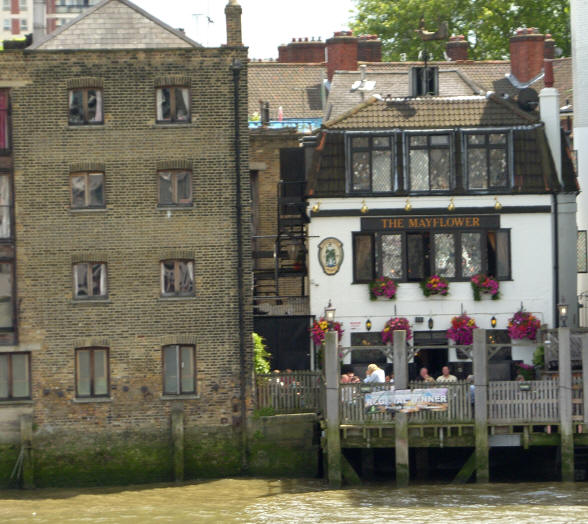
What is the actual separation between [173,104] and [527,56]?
61.9ft

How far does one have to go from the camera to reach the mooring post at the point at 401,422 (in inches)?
1635

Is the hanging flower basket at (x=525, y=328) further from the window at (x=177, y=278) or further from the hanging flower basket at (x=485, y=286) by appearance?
the window at (x=177, y=278)

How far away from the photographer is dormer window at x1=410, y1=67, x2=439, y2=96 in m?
50.2

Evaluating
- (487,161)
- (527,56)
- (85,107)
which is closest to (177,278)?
(85,107)

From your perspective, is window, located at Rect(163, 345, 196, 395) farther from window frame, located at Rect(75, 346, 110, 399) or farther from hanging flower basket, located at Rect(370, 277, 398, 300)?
hanging flower basket, located at Rect(370, 277, 398, 300)

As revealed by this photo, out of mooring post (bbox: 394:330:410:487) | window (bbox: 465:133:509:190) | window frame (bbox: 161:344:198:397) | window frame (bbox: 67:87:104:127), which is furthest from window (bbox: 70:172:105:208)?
window (bbox: 465:133:509:190)

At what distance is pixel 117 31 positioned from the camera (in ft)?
149

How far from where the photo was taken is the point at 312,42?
2776 inches

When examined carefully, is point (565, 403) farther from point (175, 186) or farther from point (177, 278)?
point (175, 186)

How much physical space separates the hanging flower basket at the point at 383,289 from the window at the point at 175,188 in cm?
605

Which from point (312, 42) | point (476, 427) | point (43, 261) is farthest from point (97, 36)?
point (312, 42)

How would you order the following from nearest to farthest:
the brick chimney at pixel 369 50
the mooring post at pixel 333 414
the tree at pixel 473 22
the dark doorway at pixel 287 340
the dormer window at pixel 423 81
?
the mooring post at pixel 333 414 → the dark doorway at pixel 287 340 → the dormer window at pixel 423 81 → the brick chimney at pixel 369 50 → the tree at pixel 473 22

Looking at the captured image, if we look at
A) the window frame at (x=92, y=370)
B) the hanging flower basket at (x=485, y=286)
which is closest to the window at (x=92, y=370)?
the window frame at (x=92, y=370)

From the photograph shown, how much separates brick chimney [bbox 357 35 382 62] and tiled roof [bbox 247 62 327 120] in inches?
71.1
